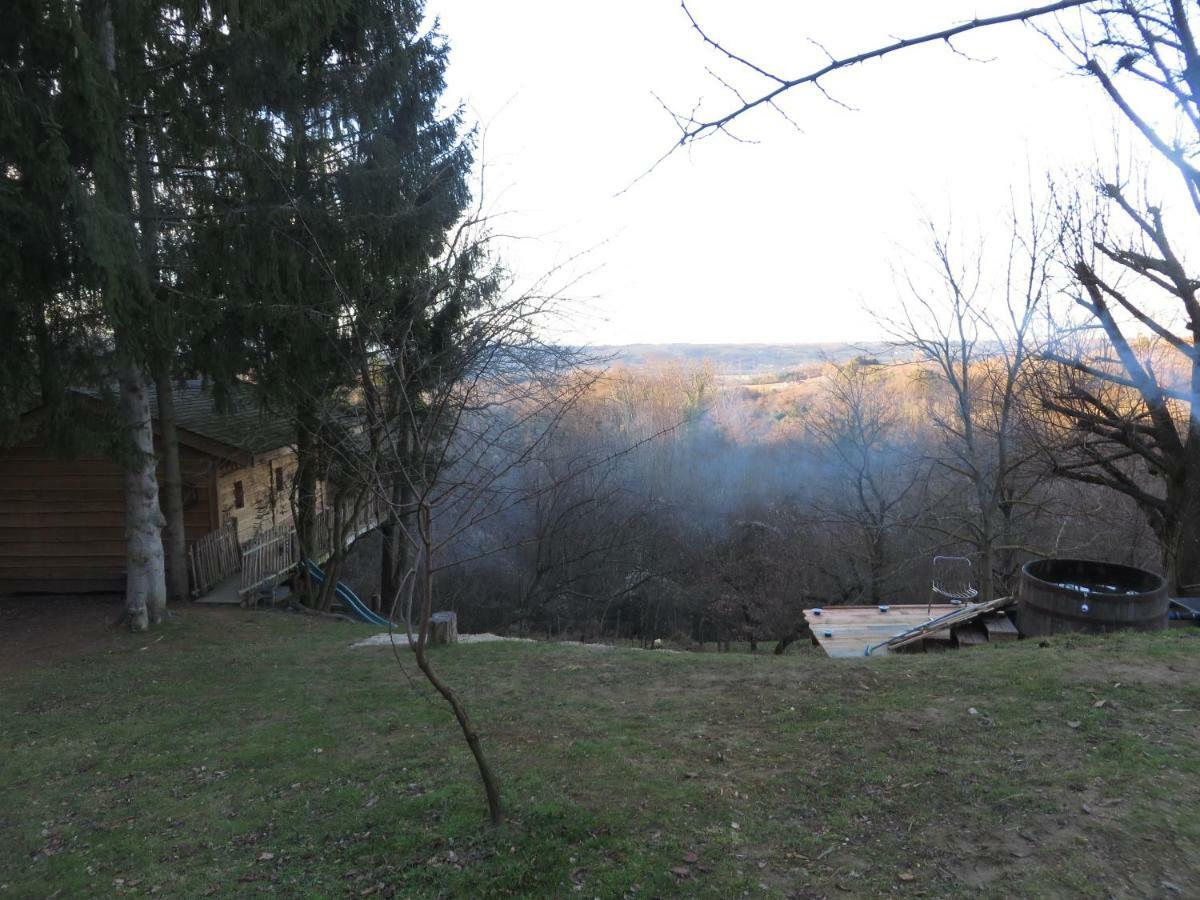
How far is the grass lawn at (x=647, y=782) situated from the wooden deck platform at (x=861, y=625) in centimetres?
176

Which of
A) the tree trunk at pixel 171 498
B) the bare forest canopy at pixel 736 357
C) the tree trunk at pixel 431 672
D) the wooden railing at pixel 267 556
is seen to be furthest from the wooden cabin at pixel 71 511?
the bare forest canopy at pixel 736 357

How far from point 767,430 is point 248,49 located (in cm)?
2928

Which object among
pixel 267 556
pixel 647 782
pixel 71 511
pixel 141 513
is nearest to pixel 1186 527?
pixel 647 782

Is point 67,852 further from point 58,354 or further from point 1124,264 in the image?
point 1124,264

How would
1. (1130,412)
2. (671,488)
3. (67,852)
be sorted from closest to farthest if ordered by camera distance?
(67,852) → (1130,412) → (671,488)

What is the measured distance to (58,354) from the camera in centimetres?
837

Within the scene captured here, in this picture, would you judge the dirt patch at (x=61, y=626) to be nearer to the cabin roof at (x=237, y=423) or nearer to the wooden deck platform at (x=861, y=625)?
the cabin roof at (x=237, y=423)

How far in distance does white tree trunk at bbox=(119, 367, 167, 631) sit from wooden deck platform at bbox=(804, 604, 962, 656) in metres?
8.32

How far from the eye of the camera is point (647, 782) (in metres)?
4.33

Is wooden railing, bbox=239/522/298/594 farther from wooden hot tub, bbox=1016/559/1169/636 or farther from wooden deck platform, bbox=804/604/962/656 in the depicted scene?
wooden hot tub, bbox=1016/559/1169/636

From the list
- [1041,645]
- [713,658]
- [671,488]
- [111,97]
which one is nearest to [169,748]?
[713,658]

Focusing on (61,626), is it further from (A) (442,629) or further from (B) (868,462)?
(B) (868,462)

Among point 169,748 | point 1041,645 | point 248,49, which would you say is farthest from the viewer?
point 248,49

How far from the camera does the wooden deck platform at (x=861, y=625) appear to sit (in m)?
8.84
